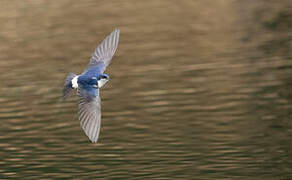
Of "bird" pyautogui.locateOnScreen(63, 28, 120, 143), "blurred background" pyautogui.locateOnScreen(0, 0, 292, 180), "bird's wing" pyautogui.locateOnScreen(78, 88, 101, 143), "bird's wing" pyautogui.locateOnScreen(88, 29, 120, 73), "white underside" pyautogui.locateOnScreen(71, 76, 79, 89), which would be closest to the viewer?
"bird's wing" pyautogui.locateOnScreen(78, 88, 101, 143)

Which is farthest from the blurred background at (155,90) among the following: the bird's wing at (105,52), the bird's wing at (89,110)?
the bird's wing at (89,110)

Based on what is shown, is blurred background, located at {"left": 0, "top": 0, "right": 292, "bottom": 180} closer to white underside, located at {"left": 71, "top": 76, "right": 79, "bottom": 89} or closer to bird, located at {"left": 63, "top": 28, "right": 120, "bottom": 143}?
bird, located at {"left": 63, "top": 28, "right": 120, "bottom": 143}

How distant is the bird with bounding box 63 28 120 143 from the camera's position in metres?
6.59

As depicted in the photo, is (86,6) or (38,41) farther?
(86,6)

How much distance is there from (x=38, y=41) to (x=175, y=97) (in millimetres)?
4905

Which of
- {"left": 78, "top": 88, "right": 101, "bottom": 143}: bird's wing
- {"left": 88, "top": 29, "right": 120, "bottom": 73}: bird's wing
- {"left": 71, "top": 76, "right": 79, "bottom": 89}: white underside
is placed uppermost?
{"left": 88, "top": 29, "right": 120, "bottom": 73}: bird's wing

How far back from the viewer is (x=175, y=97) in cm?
1112

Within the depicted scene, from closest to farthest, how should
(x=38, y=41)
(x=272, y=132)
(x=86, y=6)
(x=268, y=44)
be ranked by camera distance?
(x=272, y=132), (x=268, y=44), (x=38, y=41), (x=86, y=6)

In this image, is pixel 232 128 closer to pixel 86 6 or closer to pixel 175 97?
pixel 175 97

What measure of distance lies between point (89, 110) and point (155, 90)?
486 cm

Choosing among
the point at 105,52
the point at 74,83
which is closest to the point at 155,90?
the point at 105,52

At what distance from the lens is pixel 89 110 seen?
22.2 ft

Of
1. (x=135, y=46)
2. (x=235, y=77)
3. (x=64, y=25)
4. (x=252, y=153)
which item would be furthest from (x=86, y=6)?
(x=252, y=153)

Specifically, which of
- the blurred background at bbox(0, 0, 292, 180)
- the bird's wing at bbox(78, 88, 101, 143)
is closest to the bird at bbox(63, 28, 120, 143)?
the bird's wing at bbox(78, 88, 101, 143)
